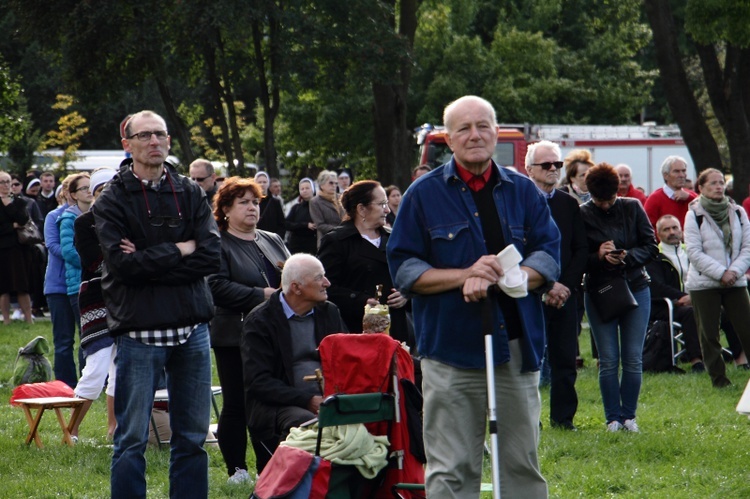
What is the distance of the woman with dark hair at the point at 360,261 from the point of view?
8031mm

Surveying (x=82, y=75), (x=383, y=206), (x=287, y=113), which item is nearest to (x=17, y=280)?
(x=82, y=75)

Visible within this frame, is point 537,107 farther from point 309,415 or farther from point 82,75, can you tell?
point 309,415

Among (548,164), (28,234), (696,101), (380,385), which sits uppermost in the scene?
(696,101)

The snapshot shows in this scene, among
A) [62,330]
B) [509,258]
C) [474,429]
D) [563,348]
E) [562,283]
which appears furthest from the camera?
[62,330]

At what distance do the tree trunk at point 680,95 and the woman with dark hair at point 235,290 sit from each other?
13.2 metres

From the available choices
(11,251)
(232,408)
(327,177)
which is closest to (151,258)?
(232,408)

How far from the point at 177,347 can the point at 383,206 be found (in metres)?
2.72

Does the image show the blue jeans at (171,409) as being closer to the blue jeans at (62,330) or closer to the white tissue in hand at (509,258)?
the white tissue in hand at (509,258)

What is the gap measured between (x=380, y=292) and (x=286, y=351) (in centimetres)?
130

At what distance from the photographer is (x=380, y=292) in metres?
8.02

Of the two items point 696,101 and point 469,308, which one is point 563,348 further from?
point 696,101

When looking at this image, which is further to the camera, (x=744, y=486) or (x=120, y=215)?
(x=744, y=486)

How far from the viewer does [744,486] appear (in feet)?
23.8

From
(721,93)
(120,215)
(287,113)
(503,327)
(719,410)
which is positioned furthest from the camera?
(287,113)
